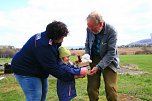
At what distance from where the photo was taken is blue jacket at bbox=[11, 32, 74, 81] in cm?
611

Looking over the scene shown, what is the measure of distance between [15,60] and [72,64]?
3.29 feet

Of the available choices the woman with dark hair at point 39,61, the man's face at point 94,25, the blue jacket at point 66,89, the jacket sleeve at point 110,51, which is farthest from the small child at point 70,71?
the jacket sleeve at point 110,51

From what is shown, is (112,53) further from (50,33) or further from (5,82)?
(5,82)

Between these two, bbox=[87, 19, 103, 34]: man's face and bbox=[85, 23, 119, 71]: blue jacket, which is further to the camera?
bbox=[85, 23, 119, 71]: blue jacket

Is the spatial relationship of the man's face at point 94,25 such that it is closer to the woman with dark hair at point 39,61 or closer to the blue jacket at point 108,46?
the blue jacket at point 108,46

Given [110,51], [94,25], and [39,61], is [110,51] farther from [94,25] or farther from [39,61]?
[39,61]

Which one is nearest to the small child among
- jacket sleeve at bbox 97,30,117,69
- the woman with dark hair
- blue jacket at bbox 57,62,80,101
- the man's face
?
blue jacket at bbox 57,62,80,101

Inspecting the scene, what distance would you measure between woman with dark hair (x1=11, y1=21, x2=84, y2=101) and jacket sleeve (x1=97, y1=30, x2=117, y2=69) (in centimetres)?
127

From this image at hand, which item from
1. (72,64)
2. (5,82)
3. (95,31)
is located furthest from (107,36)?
(5,82)

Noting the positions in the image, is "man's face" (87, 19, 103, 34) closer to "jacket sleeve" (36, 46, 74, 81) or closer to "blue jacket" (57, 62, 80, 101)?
"blue jacket" (57, 62, 80, 101)

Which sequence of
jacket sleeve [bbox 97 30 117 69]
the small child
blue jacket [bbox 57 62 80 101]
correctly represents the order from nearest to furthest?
the small child, blue jacket [bbox 57 62 80 101], jacket sleeve [bbox 97 30 117 69]

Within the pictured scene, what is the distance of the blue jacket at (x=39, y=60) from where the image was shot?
241 inches

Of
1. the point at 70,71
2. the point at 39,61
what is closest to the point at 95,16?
the point at 70,71

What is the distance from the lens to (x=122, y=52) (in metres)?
62.2
